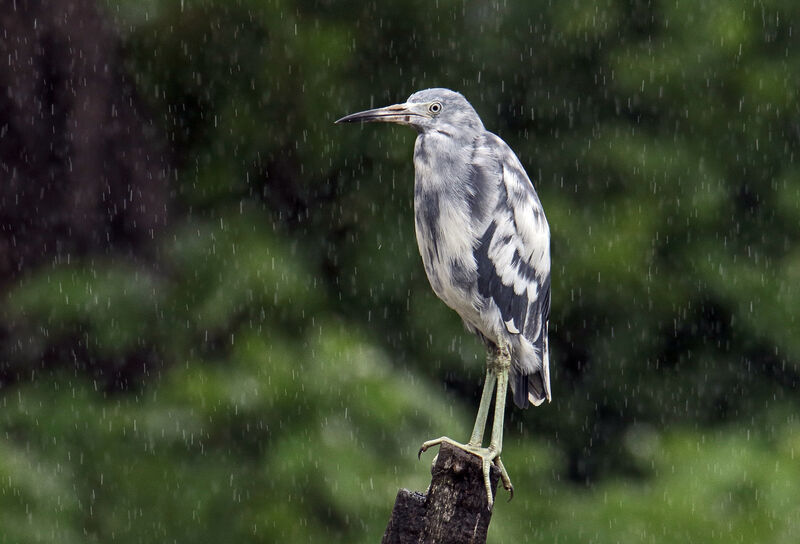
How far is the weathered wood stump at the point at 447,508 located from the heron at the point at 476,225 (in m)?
0.37

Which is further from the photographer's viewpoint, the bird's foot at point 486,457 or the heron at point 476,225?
the heron at point 476,225

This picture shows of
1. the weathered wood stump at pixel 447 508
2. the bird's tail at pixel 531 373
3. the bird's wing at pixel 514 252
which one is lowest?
the bird's tail at pixel 531 373

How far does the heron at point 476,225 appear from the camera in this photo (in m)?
3.14

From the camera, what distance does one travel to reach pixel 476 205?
317 cm

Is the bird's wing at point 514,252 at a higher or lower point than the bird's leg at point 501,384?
higher

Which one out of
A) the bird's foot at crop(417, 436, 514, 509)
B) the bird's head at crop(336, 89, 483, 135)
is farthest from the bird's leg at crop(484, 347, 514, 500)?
the bird's head at crop(336, 89, 483, 135)

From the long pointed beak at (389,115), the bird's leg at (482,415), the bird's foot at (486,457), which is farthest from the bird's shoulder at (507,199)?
the bird's foot at (486,457)

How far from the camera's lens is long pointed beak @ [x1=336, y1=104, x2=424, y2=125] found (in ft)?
10.4

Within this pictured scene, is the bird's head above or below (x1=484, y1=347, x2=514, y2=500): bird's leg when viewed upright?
above

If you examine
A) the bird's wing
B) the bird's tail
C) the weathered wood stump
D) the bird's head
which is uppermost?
the bird's head

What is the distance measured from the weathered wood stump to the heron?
14.5 inches

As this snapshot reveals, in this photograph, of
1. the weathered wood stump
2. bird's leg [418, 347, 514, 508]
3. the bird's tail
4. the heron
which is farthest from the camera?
the bird's tail

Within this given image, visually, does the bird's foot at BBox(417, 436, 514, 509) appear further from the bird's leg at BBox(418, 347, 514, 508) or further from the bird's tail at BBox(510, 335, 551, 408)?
the bird's tail at BBox(510, 335, 551, 408)

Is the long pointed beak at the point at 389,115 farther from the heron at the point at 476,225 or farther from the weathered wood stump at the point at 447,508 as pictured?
the weathered wood stump at the point at 447,508
